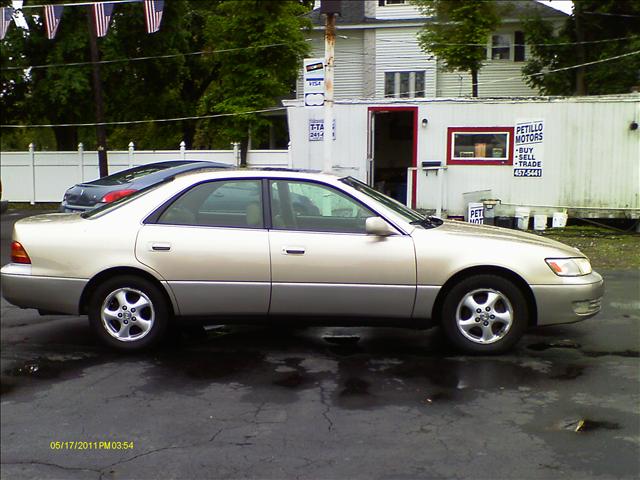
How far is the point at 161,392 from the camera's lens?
482 centimetres

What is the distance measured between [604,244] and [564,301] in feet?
25.2

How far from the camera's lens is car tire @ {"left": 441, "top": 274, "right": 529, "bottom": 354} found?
5.49 m

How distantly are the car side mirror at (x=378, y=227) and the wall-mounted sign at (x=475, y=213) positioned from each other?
8.58 m

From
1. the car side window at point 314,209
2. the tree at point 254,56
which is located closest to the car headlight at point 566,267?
the car side window at point 314,209

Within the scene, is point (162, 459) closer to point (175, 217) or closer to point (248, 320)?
point (248, 320)

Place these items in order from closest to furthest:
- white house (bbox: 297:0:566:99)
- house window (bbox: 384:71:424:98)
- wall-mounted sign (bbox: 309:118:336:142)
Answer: wall-mounted sign (bbox: 309:118:336:142)
white house (bbox: 297:0:566:99)
house window (bbox: 384:71:424:98)

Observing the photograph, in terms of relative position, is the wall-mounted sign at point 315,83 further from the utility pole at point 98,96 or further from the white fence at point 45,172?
the white fence at point 45,172

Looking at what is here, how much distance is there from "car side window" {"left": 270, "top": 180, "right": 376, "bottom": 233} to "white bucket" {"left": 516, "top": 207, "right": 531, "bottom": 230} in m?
9.51

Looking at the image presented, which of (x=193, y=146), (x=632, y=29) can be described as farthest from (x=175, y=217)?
(x=193, y=146)

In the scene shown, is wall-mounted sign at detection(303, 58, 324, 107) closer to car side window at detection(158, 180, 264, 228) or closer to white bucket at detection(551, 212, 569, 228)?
car side window at detection(158, 180, 264, 228)

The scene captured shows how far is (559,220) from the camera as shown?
14195 millimetres

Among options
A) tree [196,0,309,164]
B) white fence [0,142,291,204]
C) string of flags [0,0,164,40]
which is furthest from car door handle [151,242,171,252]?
white fence [0,142,291,204]

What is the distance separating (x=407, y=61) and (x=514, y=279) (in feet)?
76.9

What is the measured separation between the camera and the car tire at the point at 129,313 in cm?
561
